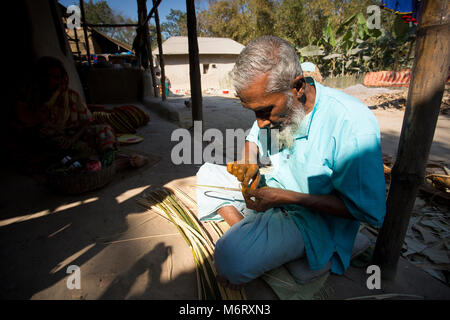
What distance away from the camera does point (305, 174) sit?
4.64 ft

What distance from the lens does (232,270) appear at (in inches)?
50.7

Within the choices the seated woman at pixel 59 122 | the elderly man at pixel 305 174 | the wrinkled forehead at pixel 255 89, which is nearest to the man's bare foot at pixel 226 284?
the elderly man at pixel 305 174

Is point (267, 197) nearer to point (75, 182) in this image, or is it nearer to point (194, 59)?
point (75, 182)

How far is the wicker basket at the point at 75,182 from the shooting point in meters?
2.24

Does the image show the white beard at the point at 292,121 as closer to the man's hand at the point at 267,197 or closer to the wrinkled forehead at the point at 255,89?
the wrinkled forehead at the point at 255,89

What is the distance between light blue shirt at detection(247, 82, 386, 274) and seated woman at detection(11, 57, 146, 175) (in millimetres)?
2223

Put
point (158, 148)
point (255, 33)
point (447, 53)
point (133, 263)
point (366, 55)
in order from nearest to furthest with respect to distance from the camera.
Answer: point (447, 53) < point (133, 263) < point (158, 148) < point (366, 55) < point (255, 33)

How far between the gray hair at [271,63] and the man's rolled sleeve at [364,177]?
1.52 feet

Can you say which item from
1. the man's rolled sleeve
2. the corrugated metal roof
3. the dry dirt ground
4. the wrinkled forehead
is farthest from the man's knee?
the corrugated metal roof

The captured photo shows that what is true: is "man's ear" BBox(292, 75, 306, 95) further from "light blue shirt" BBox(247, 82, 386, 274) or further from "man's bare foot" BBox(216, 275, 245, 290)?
"man's bare foot" BBox(216, 275, 245, 290)

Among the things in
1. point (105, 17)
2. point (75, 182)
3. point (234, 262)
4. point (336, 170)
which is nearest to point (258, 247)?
point (234, 262)

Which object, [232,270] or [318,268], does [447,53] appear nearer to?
[318,268]
